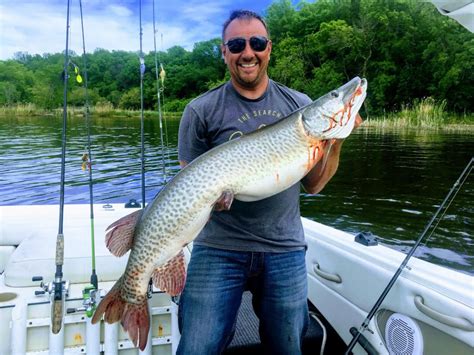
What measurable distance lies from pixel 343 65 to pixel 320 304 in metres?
55.1

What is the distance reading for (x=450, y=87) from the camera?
44.2 m

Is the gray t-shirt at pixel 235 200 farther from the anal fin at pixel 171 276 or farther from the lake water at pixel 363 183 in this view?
the lake water at pixel 363 183

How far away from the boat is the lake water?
2327mm

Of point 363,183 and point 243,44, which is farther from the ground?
point 243,44

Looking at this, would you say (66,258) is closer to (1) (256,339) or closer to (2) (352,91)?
(1) (256,339)

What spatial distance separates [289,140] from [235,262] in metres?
0.66

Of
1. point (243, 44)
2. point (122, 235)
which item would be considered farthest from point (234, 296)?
point (243, 44)

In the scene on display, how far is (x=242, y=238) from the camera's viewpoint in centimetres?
218

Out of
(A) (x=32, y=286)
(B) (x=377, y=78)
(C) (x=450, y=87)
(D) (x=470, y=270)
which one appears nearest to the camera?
(A) (x=32, y=286)

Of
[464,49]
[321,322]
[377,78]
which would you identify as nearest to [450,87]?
[464,49]

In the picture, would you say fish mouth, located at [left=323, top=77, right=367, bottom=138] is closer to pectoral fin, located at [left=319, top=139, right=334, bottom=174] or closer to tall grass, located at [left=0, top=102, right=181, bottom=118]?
pectoral fin, located at [left=319, top=139, right=334, bottom=174]

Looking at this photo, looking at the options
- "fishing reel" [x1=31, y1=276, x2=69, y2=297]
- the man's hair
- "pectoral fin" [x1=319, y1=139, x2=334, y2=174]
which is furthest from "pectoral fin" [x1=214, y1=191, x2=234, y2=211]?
"fishing reel" [x1=31, y1=276, x2=69, y2=297]

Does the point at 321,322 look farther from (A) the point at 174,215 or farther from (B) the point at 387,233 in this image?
(B) the point at 387,233

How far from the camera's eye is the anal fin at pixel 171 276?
2029mm
